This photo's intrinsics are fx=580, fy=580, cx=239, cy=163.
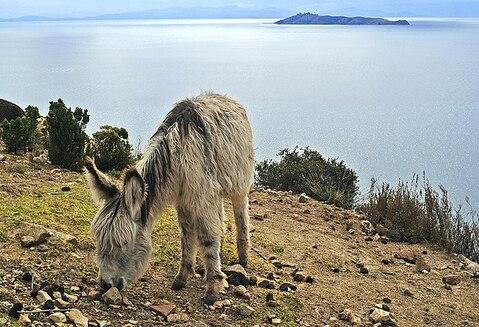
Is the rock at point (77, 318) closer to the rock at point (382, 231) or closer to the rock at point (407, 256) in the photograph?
the rock at point (407, 256)

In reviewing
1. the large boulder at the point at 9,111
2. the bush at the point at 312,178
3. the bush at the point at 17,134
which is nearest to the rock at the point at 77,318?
the bush at the point at 17,134

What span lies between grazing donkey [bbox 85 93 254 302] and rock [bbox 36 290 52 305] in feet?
1.50

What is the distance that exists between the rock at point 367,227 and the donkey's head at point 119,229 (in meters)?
6.03

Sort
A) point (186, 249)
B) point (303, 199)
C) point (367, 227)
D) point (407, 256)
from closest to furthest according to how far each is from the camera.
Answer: point (186, 249) < point (407, 256) < point (367, 227) < point (303, 199)

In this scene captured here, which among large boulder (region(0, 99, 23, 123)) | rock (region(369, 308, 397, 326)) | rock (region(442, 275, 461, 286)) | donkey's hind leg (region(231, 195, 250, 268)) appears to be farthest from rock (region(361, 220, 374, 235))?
large boulder (region(0, 99, 23, 123))

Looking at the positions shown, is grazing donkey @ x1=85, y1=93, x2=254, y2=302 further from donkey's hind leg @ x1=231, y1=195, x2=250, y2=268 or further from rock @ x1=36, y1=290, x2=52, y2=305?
rock @ x1=36, y1=290, x2=52, y2=305

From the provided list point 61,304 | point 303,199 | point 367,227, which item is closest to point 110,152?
point 303,199

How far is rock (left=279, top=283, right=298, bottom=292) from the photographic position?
6.35 metres

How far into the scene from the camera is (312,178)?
44.8ft

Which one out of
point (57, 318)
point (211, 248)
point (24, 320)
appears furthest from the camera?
point (211, 248)

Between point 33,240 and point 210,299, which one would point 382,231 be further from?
point 33,240

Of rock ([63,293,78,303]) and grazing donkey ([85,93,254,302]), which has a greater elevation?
grazing donkey ([85,93,254,302])

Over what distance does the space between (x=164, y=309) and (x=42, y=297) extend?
1.07m

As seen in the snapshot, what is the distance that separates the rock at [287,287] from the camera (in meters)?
6.35
